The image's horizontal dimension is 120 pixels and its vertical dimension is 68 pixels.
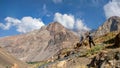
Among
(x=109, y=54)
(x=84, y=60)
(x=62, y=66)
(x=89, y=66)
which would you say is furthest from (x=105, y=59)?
(x=62, y=66)

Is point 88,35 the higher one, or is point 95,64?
point 88,35

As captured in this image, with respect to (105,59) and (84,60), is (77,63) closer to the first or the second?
(84,60)

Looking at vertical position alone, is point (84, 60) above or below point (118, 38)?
below

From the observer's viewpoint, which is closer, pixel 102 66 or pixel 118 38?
pixel 102 66

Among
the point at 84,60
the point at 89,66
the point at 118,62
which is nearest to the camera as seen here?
the point at 118,62

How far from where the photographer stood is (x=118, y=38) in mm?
41062

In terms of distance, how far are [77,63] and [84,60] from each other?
40.4 inches

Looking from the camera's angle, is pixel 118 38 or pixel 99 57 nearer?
pixel 99 57

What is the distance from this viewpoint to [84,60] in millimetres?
38062

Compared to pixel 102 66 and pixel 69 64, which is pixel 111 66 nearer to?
pixel 102 66

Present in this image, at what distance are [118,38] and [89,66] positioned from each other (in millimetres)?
8720

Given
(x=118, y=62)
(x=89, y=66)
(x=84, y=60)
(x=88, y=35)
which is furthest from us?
(x=88, y=35)

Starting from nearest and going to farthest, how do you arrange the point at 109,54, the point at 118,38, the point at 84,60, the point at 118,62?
the point at 118,62, the point at 109,54, the point at 84,60, the point at 118,38

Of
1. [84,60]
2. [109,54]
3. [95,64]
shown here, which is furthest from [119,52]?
[84,60]
